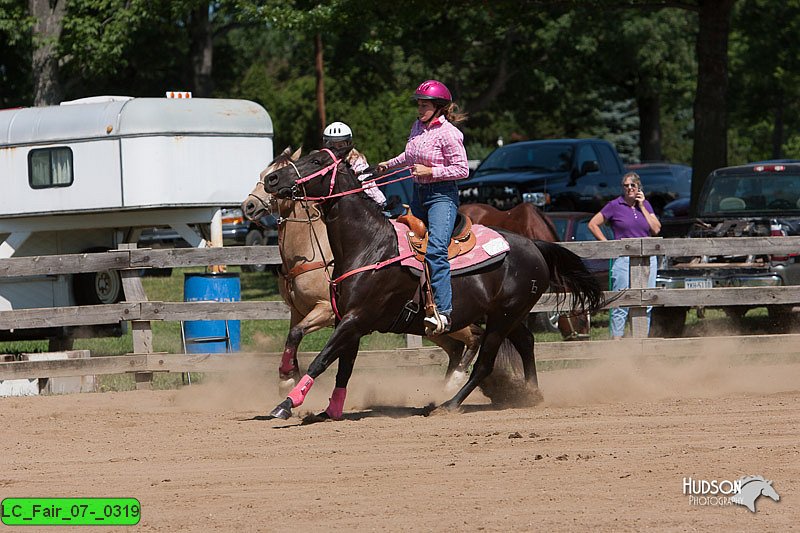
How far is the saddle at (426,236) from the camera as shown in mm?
9500

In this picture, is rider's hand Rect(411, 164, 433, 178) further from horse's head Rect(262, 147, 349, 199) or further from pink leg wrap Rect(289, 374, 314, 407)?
pink leg wrap Rect(289, 374, 314, 407)

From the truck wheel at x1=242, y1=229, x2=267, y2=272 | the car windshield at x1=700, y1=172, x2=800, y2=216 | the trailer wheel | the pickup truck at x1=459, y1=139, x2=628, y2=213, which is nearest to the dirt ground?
the trailer wheel

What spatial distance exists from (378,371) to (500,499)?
5.84 m

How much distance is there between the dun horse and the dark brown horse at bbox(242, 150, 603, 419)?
1.71 ft

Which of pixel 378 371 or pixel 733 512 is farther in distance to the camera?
pixel 378 371

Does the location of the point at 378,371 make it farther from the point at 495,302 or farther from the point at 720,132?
the point at 720,132

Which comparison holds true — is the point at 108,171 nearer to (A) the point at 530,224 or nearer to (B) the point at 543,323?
(A) the point at 530,224

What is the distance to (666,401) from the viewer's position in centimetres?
1035

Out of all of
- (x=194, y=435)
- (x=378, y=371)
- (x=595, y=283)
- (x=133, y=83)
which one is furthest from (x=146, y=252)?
(x=133, y=83)

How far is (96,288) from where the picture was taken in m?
15.4

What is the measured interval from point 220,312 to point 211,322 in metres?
0.98

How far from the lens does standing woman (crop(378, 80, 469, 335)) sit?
30.3ft

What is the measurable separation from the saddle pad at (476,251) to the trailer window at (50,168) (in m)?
8.52

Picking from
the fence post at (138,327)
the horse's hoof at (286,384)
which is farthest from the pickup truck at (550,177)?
the horse's hoof at (286,384)
